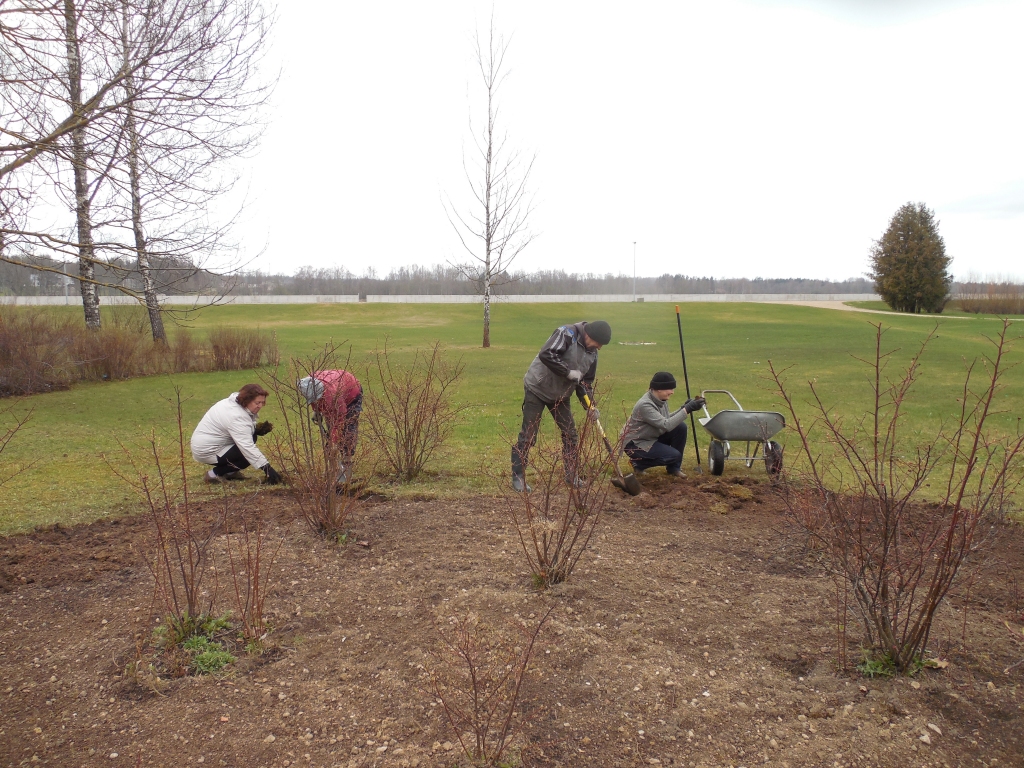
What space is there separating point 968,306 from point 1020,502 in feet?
185

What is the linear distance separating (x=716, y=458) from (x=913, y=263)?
49232mm

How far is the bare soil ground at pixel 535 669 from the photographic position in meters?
2.51

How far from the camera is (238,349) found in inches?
664

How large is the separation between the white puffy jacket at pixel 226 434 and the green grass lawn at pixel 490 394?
0.69 metres

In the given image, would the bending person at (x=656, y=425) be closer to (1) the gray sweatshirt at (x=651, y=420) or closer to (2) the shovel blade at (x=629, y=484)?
(1) the gray sweatshirt at (x=651, y=420)

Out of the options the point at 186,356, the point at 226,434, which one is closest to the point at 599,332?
the point at 226,434

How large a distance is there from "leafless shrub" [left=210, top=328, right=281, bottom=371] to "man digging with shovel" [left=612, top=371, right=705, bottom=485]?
12.4 metres

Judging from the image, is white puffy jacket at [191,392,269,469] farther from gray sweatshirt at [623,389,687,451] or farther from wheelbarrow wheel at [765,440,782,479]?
wheelbarrow wheel at [765,440,782,479]

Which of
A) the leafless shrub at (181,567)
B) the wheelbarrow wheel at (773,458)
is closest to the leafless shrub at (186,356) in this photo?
the leafless shrub at (181,567)

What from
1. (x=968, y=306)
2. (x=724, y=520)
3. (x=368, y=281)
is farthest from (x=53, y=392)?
(x=368, y=281)

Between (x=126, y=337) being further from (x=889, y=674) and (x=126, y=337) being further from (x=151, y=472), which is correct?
(x=889, y=674)

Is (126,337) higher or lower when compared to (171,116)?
lower

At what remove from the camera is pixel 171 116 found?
5543 millimetres

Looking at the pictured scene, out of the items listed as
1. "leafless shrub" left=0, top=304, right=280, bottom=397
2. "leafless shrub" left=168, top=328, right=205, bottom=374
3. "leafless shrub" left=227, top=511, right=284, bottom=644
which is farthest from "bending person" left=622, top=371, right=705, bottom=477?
"leafless shrub" left=168, top=328, right=205, bottom=374
